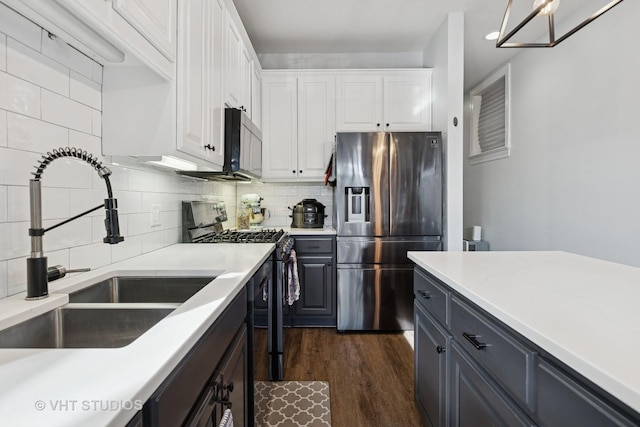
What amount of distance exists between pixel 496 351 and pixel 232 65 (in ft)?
7.23

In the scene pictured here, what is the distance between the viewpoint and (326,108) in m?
3.25

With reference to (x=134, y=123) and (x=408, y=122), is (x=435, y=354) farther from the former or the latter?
(x=408, y=122)

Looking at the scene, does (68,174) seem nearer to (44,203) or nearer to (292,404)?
(44,203)

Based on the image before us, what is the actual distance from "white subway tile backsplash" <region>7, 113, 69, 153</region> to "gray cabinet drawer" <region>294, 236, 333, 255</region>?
199cm

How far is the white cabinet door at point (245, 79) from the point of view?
244 cm

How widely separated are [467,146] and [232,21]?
361cm

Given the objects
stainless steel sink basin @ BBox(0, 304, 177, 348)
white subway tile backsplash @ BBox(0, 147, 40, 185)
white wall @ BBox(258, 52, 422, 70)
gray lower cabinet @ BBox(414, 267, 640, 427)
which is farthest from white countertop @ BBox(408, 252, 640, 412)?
white wall @ BBox(258, 52, 422, 70)

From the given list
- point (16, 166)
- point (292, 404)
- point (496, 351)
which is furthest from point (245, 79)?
point (496, 351)

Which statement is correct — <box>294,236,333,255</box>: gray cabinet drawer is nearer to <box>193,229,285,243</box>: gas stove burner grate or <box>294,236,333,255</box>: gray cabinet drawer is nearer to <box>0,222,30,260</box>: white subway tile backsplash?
<box>193,229,285,243</box>: gas stove burner grate

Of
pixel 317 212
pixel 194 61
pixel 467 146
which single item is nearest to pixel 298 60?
pixel 317 212

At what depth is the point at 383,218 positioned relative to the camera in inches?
111

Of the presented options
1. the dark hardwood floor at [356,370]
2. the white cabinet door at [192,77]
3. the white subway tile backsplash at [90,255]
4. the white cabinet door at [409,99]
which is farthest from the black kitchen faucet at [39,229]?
the white cabinet door at [409,99]

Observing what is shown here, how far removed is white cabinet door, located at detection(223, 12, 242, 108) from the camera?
6.59 feet

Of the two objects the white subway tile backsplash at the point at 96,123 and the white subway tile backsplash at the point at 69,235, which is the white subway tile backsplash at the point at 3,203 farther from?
the white subway tile backsplash at the point at 96,123
